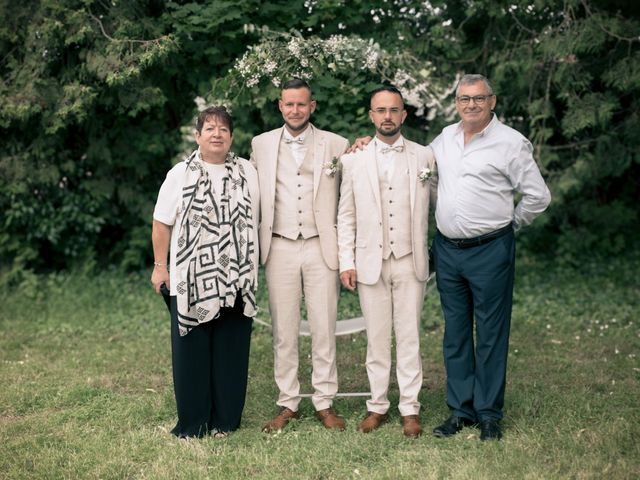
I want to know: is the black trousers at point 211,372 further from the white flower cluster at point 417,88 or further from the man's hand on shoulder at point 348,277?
the white flower cluster at point 417,88

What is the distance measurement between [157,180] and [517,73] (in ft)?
14.2

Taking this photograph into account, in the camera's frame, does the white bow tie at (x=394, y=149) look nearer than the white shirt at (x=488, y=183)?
No

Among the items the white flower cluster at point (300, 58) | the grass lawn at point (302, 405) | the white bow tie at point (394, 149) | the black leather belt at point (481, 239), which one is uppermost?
the white flower cluster at point (300, 58)

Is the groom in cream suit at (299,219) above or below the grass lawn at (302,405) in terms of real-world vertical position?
above

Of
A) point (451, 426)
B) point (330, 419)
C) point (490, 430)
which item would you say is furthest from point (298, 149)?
point (490, 430)

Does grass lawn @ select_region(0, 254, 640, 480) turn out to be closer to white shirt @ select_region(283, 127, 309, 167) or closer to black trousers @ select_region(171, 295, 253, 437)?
black trousers @ select_region(171, 295, 253, 437)

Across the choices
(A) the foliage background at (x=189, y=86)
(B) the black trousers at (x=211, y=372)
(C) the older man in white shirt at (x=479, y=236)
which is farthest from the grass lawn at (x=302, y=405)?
(A) the foliage background at (x=189, y=86)

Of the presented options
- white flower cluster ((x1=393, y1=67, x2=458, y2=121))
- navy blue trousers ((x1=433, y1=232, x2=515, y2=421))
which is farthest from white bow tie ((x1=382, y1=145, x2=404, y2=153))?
white flower cluster ((x1=393, y1=67, x2=458, y2=121))

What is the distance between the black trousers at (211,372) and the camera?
15.0 ft

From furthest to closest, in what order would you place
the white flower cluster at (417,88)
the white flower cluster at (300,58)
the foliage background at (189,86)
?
the foliage background at (189,86), the white flower cluster at (417,88), the white flower cluster at (300,58)

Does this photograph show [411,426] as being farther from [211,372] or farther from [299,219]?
[299,219]

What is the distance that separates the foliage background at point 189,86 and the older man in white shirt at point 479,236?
202 cm

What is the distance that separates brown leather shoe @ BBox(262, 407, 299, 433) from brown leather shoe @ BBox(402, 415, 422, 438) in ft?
2.39

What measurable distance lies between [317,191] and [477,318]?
4.10 feet
